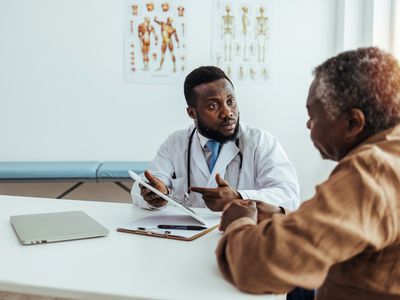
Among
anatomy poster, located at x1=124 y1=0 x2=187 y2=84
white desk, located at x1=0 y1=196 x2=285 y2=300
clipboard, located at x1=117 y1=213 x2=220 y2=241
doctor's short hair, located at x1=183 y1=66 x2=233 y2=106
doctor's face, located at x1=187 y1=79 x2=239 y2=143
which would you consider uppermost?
anatomy poster, located at x1=124 y1=0 x2=187 y2=84

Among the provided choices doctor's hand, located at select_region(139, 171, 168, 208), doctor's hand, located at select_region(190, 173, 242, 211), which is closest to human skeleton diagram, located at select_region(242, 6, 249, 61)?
doctor's hand, located at select_region(139, 171, 168, 208)

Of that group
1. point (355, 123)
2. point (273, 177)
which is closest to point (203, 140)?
point (273, 177)

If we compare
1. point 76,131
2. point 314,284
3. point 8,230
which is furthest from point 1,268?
point 76,131

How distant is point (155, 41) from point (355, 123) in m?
3.17

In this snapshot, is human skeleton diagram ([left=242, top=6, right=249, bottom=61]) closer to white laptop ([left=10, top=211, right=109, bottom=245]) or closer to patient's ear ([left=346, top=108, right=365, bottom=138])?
white laptop ([left=10, top=211, right=109, bottom=245])

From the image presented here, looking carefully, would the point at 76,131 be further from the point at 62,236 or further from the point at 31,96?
the point at 62,236

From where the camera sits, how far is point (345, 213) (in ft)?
2.55

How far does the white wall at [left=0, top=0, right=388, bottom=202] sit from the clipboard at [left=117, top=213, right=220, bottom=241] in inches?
90.4

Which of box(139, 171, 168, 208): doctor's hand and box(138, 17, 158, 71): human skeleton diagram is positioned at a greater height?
box(138, 17, 158, 71): human skeleton diagram

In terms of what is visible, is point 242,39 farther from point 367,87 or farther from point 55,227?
point 367,87

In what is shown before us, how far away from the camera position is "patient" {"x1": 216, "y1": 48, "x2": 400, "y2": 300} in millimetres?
781

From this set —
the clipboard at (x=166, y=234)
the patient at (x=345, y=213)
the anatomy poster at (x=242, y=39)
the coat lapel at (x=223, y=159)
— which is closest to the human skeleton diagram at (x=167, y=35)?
the anatomy poster at (x=242, y=39)

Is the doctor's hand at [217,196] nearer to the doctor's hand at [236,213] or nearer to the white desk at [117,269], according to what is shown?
the white desk at [117,269]

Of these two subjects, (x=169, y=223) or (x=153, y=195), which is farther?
(x=153, y=195)
